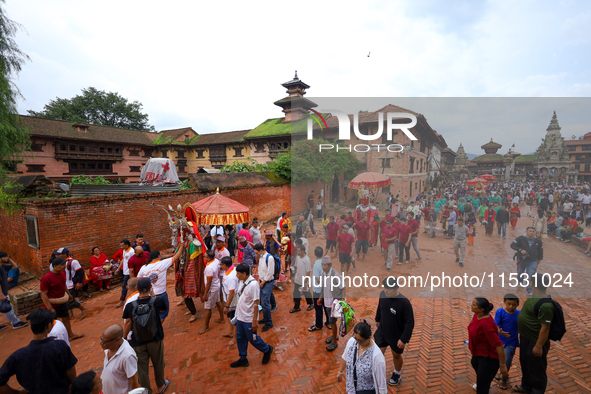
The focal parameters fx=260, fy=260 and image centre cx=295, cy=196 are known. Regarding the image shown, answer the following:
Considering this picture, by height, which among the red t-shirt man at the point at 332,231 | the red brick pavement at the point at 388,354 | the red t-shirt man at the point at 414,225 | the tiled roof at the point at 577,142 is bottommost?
the red brick pavement at the point at 388,354

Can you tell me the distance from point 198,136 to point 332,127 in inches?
1249

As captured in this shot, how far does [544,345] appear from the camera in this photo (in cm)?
333

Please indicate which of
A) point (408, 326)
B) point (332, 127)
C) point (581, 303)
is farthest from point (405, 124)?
point (581, 303)

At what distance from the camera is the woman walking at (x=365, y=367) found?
2730 mm

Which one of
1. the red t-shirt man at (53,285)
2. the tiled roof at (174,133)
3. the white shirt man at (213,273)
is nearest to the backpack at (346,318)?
the white shirt man at (213,273)

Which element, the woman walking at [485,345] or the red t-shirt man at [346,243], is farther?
the red t-shirt man at [346,243]

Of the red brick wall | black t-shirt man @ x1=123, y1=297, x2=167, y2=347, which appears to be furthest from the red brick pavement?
the red brick wall

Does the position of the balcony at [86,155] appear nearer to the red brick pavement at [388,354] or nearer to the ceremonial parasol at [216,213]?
the red brick pavement at [388,354]

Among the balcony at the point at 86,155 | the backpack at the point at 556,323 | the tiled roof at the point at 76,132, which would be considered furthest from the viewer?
the balcony at the point at 86,155

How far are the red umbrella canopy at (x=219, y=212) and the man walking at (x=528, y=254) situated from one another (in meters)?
5.84

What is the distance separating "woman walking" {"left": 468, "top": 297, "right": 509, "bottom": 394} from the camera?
3.18 m

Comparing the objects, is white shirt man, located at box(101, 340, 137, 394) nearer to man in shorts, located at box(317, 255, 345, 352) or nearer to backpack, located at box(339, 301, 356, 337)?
backpack, located at box(339, 301, 356, 337)

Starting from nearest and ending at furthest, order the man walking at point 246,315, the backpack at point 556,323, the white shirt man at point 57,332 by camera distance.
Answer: the white shirt man at point 57,332 < the backpack at point 556,323 < the man walking at point 246,315

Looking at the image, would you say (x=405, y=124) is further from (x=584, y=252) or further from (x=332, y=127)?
(x=584, y=252)
